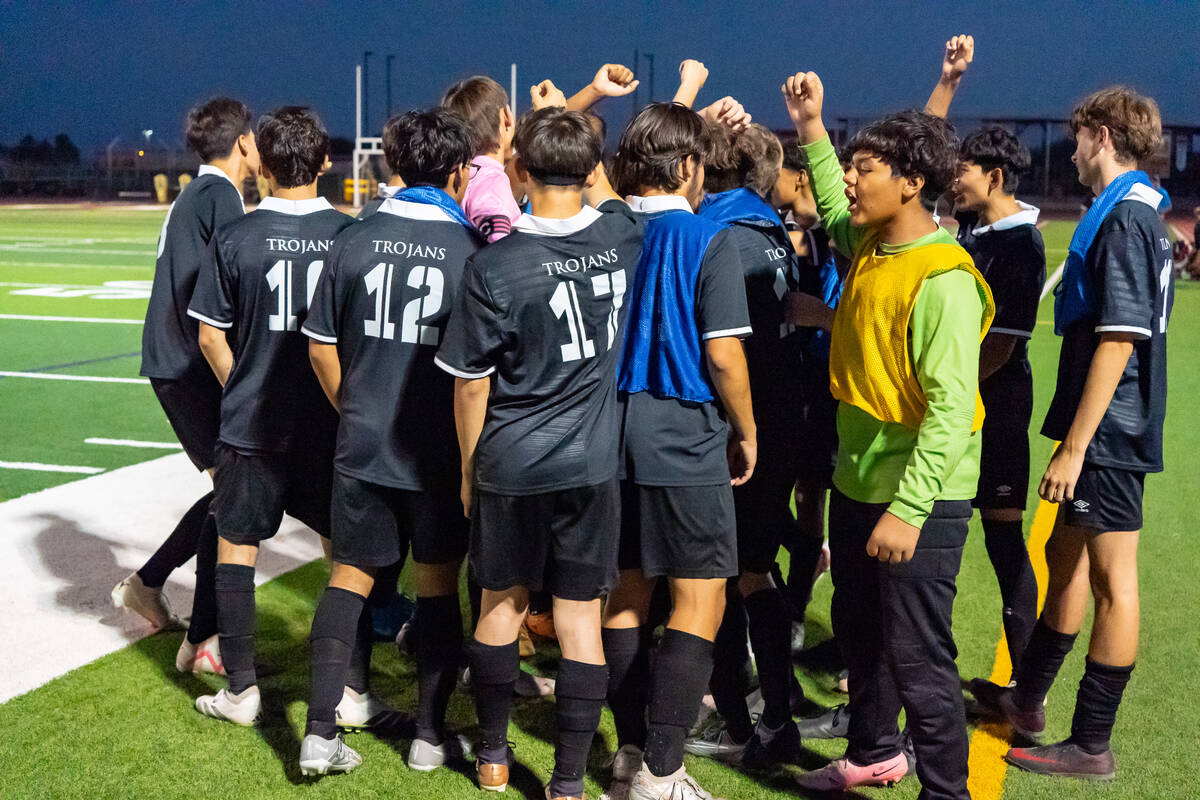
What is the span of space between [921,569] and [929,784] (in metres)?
0.59

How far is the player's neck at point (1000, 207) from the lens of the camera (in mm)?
3967

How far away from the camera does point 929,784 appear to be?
3059 millimetres

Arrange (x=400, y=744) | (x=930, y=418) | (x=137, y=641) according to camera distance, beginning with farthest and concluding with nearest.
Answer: (x=137, y=641) → (x=400, y=744) → (x=930, y=418)

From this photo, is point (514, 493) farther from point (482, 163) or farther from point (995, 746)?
point (995, 746)

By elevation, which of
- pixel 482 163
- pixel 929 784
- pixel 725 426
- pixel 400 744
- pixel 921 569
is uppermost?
pixel 482 163

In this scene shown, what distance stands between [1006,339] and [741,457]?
1.06 meters

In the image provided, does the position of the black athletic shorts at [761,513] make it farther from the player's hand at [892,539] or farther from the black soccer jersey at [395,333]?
the black soccer jersey at [395,333]

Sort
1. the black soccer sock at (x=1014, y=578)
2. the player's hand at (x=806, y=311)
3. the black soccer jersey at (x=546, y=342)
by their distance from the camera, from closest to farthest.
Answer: the black soccer jersey at (x=546, y=342)
the player's hand at (x=806, y=311)
the black soccer sock at (x=1014, y=578)

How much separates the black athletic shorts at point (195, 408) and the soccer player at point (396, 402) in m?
0.96

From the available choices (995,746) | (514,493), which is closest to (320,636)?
(514,493)

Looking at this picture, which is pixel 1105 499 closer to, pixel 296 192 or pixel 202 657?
pixel 296 192

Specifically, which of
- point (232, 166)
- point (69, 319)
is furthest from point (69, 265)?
point (232, 166)

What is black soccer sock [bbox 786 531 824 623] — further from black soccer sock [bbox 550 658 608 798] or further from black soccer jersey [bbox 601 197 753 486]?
black soccer sock [bbox 550 658 608 798]

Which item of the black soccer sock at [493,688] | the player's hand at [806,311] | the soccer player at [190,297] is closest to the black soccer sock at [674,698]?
the black soccer sock at [493,688]
